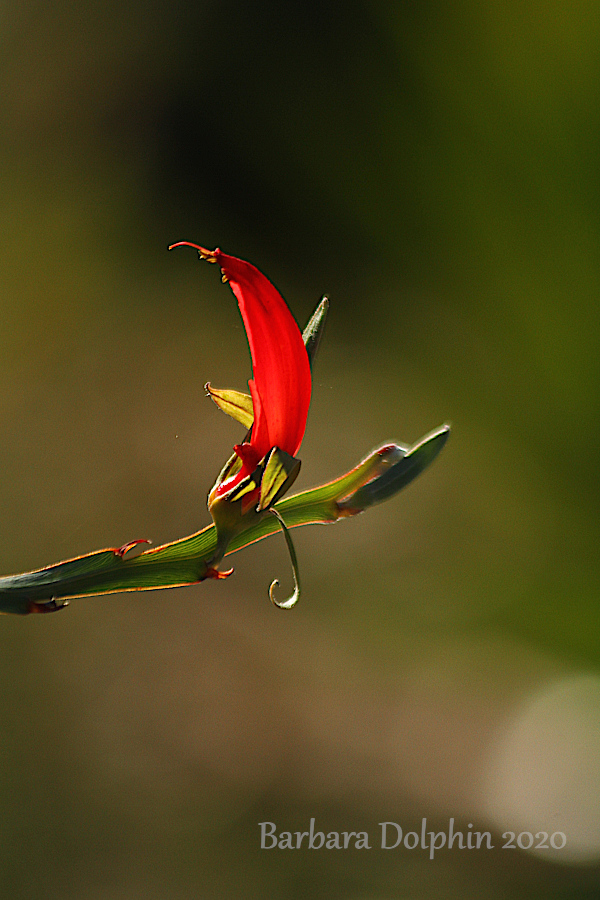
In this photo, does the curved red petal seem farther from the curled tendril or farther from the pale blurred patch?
the pale blurred patch

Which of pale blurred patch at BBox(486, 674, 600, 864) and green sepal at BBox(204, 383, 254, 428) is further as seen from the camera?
pale blurred patch at BBox(486, 674, 600, 864)

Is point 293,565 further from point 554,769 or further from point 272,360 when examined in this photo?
point 554,769

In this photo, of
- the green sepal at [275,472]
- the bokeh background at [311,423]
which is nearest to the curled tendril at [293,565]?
the green sepal at [275,472]

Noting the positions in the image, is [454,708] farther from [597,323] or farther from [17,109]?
[17,109]

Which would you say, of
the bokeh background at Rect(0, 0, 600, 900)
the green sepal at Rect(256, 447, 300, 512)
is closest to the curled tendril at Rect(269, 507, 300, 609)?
the green sepal at Rect(256, 447, 300, 512)

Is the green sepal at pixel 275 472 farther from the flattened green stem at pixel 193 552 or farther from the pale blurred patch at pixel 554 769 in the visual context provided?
the pale blurred patch at pixel 554 769

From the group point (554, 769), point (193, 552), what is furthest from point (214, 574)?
point (554, 769)
